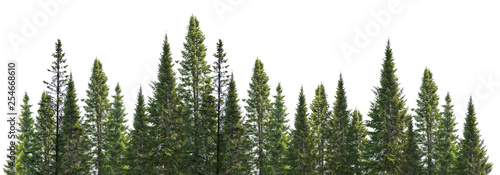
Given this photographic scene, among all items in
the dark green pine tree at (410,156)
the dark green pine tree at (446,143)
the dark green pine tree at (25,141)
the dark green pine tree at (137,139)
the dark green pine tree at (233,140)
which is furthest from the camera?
the dark green pine tree at (25,141)

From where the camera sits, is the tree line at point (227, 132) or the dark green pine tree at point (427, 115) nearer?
the tree line at point (227, 132)

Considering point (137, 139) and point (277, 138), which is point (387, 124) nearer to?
point (277, 138)

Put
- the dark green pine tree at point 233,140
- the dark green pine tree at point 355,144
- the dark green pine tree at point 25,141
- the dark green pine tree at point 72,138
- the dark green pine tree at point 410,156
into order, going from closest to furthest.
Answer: the dark green pine tree at point 233,140, the dark green pine tree at point 410,156, the dark green pine tree at point 72,138, the dark green pine tree at point 355,144, the dark green pine tree at point 25,141

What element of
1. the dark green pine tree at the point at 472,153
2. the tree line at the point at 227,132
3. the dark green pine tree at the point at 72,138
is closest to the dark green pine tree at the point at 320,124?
the tree line at the point at 227,132

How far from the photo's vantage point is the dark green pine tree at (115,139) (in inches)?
2219

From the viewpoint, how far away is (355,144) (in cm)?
5400

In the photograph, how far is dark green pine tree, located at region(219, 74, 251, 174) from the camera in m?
45.8

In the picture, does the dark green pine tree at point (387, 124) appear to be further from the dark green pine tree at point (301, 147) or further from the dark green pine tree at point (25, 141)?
the dark green pine tree at point (25, 141)

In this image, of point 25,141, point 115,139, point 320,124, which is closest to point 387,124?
point 320,124

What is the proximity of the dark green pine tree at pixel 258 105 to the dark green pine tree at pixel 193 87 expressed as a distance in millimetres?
8869

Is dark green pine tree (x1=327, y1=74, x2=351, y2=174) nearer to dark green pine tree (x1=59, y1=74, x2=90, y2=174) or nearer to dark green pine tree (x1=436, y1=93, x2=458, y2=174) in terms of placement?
dark green pine tree (x1=436, y1=93, x2=458, y2=174)

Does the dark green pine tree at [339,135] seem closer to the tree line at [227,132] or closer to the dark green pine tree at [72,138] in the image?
the tree line at [227,132]

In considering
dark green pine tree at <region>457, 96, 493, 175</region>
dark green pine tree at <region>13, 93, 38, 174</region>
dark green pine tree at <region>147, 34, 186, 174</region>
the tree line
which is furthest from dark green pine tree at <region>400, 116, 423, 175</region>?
dark green pine tree at <region>13, 93, 38, 174</region>

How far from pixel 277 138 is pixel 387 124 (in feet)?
45.6
